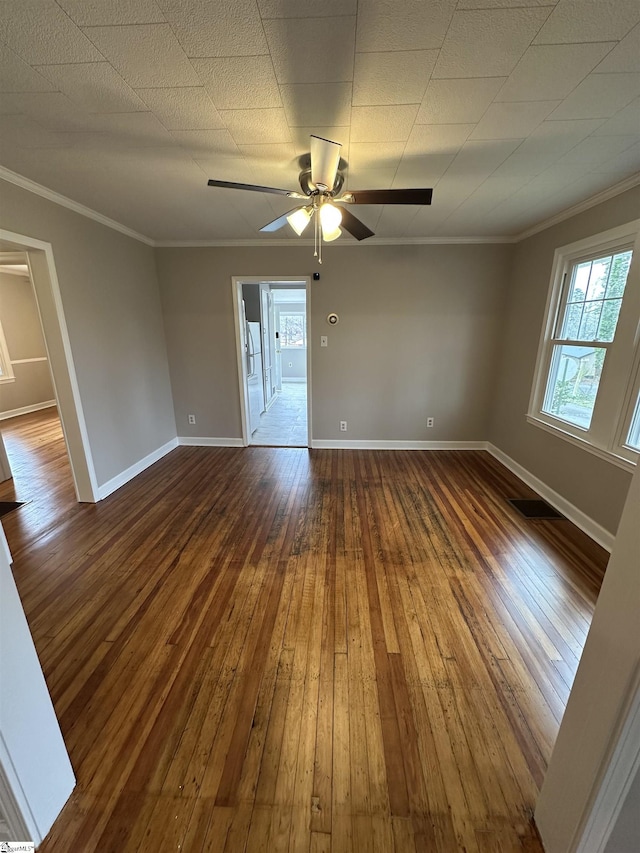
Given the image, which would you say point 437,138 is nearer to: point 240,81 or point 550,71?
point 550,71

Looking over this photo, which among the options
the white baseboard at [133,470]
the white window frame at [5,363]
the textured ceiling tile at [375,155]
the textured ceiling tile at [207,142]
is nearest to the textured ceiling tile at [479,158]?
the textured ceiling tile at [375,155]

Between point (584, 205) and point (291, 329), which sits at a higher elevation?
point (584, 205)

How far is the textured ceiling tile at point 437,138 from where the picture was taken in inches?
64.4

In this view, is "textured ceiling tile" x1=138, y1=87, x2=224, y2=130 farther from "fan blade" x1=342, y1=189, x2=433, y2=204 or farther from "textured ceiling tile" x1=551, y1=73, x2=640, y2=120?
"textured ceiling tile" x1=551, y1=73, x2=640, y2=120

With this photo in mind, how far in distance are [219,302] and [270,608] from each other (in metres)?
3.43

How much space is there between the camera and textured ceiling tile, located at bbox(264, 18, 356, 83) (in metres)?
1.09

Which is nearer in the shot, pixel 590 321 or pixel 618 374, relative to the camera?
pixel 618 374

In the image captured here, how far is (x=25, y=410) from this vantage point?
5.73 metres

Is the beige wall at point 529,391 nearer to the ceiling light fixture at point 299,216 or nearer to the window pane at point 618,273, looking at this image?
→ the window pane at point 618,273

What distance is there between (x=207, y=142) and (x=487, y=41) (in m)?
1.39

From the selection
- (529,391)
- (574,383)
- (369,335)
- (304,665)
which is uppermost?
(369,335)

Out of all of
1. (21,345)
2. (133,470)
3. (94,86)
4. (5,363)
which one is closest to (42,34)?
(94,86)

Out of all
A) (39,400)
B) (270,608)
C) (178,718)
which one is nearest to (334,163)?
(270,608)

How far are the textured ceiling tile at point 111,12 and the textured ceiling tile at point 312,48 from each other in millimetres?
379
